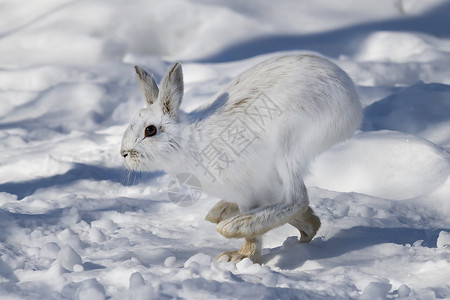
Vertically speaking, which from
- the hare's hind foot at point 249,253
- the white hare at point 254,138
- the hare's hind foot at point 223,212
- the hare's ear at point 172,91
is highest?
the hare's ear at point 172,91

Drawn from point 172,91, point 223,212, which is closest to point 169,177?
point 223,212

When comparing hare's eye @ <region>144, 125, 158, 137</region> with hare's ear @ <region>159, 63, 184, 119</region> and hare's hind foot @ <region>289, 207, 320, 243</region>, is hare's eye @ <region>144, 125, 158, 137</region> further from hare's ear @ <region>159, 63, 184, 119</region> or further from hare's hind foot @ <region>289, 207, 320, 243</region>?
hare's hind foot @ <region>289, 207, 320, 243</region>

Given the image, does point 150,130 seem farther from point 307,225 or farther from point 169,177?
point 169,177

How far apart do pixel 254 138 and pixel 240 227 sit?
346 millimetres

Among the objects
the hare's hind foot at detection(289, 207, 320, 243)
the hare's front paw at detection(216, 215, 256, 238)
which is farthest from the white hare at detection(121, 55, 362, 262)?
the hare's hind foot at detection(289, 207, 320, 243)

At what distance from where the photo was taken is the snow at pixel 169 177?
256 centimetres

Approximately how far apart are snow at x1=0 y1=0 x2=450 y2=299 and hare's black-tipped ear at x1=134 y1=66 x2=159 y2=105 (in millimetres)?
652

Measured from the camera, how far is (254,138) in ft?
8.94

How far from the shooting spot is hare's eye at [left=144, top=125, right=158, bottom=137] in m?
2.78

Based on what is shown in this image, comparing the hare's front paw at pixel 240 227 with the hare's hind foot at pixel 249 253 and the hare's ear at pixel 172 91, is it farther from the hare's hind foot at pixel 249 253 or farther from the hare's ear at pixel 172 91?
the hare's ear at pixel 172 91

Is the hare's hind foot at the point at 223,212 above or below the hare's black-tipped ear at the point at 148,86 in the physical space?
below

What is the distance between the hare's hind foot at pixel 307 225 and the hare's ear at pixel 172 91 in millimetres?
698

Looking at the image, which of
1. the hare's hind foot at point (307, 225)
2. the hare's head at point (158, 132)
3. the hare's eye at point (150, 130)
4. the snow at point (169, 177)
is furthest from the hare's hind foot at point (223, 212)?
the hare's eye at point (150, 130)

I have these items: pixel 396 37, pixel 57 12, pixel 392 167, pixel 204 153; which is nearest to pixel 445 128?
pixel 392 167
